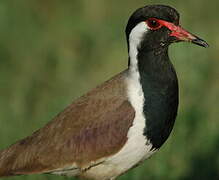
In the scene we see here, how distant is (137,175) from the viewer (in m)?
8.94

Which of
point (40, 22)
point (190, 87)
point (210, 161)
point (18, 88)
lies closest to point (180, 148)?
point (210, 161)

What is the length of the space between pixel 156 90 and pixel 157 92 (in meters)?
0.02

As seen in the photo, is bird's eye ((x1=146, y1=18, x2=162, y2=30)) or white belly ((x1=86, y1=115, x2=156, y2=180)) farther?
bird's eye ((x1=146, y1=18, x2=162, y2=30))

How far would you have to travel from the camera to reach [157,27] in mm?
7812

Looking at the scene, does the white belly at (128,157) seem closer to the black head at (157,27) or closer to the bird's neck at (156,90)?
the bird's neck at (156,90)

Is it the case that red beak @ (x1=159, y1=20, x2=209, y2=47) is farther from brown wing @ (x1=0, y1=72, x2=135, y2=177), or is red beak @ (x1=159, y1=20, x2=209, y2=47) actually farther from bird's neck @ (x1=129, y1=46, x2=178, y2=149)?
brown wing @ (x1=0, y1=72, x2=135, y2=177)

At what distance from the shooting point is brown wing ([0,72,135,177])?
7730 millimetres

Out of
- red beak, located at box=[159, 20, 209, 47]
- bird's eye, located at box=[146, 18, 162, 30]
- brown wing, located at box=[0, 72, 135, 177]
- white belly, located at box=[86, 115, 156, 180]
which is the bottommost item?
white belly, located at box=[86, 115, 156, 180]

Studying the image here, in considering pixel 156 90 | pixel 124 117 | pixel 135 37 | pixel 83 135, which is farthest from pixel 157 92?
pixel 83 135

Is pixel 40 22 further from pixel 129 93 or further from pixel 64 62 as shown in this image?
pixel 129 93

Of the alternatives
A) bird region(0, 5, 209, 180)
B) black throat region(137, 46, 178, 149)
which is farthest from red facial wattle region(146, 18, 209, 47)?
black throat region(137, 46, 178, 149)

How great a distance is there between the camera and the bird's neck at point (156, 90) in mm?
7648

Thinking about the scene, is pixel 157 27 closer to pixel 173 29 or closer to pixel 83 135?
pixel 173 29

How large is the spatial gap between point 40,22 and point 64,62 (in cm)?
109
